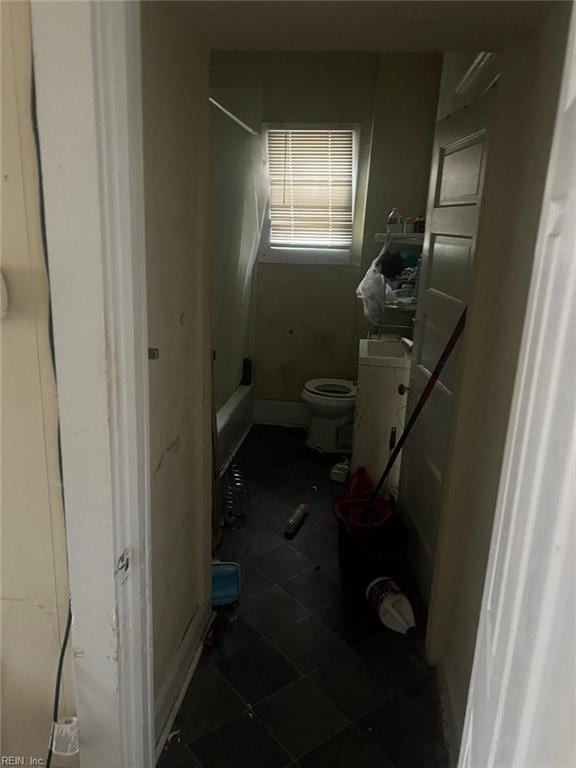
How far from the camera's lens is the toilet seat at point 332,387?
3.83 m

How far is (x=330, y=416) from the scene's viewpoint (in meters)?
3.75

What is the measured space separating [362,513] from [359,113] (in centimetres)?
265

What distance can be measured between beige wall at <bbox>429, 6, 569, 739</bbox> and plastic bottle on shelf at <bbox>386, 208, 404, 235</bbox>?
5.86ft

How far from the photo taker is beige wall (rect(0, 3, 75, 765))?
84 centimetres

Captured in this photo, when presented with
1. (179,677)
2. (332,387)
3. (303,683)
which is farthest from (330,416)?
(179,677)

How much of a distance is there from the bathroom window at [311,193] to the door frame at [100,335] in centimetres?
315

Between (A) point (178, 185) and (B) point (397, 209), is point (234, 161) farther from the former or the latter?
(A) point (178, 185)

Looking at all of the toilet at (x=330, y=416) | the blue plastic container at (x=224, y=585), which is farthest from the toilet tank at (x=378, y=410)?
Answer: the blue plastic container at (x=224, y=585)

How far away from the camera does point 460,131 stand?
74.7 inches

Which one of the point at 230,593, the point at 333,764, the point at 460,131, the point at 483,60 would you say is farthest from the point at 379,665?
the point at 483,60

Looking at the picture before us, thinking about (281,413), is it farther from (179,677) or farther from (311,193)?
(179,677)

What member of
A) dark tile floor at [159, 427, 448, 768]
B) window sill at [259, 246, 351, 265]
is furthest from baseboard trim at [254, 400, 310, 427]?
dark tile floor at [159, 427, 448, 768]

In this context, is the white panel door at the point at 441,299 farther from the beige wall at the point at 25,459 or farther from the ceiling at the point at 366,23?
the beige wall at the point at 25,459

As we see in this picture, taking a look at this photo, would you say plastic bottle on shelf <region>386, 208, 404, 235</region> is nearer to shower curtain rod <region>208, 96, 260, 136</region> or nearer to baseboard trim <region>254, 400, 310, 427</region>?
shower curtain rod <region>208, 96, 260, 136</region>
